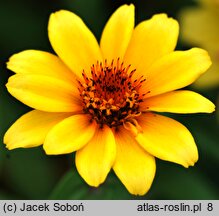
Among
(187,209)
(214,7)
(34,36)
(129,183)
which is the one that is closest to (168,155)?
(129,183)

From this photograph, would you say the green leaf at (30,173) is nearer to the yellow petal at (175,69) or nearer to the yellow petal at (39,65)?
the yellow petal at (39,65)

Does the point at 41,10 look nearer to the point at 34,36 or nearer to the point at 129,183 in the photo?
the point at 34,36

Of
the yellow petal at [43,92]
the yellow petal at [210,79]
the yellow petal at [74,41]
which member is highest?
the yellow petal at [74,41]

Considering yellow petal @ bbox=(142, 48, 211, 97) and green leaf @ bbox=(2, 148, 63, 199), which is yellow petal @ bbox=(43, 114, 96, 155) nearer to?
yellow petal @ bbox=(142, 48, 211, 97)

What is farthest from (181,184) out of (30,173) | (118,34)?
(118,34)

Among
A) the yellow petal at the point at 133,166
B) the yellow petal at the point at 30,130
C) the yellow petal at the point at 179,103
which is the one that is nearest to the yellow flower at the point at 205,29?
the yellow petal at the point at 179,103

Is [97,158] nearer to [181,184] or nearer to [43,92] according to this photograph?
[43,92]

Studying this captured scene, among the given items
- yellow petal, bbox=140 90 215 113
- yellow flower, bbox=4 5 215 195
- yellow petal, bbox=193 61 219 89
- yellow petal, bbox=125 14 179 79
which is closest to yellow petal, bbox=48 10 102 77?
yellow flower, bbox=4 5 215 195
